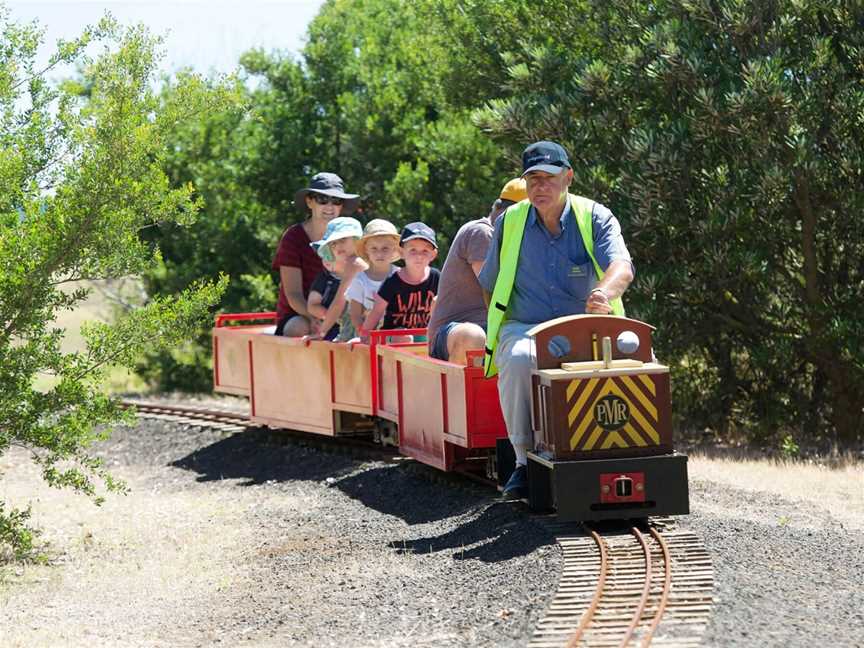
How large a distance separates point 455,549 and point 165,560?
2.25m

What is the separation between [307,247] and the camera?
512 inches

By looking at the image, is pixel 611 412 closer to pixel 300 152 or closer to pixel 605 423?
pixel 605 423

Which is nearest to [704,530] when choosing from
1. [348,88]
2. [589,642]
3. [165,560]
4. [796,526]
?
[796,526]

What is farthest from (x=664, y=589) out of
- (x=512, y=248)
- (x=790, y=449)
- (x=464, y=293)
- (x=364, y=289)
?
(x=790, y=449)

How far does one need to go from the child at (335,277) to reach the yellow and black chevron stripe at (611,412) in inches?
173

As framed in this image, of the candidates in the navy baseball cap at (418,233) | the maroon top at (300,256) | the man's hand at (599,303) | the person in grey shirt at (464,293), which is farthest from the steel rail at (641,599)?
the maroon top at (300,256)

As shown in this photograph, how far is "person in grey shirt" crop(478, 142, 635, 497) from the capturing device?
8.22 m

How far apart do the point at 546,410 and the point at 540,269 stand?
0.95m

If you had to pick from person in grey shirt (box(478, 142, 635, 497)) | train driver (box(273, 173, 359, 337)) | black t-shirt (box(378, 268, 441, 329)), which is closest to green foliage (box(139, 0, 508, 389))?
train driver (box(273, 173, 359, 337))

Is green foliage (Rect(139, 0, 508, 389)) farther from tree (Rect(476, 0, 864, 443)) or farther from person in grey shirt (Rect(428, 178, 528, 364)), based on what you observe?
person in grey shirt (Rect(428, 178, 528, 364))

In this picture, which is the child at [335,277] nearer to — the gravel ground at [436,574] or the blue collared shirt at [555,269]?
the gravel ground at [436,574]

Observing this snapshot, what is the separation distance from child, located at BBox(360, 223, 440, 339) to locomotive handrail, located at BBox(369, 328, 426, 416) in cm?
14

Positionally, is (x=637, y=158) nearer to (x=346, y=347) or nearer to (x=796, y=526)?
(x=346, y=347)

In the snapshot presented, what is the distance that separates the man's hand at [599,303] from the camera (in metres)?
7.90
